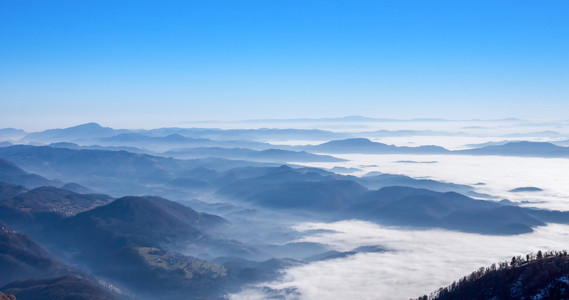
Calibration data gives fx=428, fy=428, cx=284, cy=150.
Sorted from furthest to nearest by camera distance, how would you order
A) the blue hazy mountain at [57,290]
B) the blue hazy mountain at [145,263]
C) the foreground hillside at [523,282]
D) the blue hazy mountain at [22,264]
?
the blue hazy mountain at [145,263] → the blue hazy mountain at [22,264] → the blue hazy mountain at [57,290] → the foreground hillside at [523,282]

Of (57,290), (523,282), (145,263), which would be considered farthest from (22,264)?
(523,282)

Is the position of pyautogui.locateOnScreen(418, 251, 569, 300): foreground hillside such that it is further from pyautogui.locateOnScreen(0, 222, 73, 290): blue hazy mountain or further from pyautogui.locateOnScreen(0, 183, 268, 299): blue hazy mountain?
pyautogui.locateOnScreen(0, 222, 73, 290): blue hazy mountain

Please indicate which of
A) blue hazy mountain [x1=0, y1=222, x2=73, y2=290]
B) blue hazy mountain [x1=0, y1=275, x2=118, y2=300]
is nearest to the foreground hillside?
blue hazy mountain [x1=0, y1=275, x2=118, y2=300]

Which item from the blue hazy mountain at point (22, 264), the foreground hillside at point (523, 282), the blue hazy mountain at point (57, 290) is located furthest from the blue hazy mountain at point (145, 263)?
the foreground hillside at point (523, 282)

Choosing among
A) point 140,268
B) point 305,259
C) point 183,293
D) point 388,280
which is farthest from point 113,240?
point 388,280

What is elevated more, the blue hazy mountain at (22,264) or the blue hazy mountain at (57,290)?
the blue hazy mountain at (57,290)

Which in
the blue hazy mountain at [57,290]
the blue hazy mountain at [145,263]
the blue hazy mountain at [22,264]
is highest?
the blue hazy mountain at [57,290]

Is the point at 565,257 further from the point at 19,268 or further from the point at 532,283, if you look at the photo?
the point at 19,268

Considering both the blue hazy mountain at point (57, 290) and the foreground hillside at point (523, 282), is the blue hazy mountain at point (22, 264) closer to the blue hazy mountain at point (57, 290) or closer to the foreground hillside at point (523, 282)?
the blue hazy mountain at point (57, 290)
